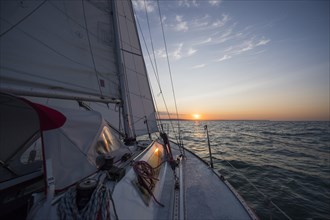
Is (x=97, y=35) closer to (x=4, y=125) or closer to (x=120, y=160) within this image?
(x=4, y=125)

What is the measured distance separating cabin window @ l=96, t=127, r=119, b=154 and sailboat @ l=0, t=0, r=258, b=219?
0.02 metres

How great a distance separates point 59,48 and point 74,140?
2.06 metres

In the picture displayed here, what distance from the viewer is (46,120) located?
1568 mm

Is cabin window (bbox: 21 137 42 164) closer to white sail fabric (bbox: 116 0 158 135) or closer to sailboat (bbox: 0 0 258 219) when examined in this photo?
sailboat (bbox: 0 0 258 219)

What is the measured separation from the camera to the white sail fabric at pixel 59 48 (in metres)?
2.25

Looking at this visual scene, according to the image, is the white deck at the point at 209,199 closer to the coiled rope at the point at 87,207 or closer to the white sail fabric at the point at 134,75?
the coiled rope at the point at 87,207

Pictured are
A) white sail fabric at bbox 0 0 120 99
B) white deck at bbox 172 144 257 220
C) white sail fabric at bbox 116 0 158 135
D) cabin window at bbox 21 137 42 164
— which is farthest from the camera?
white sail fabric at bbox 116 0 158 135

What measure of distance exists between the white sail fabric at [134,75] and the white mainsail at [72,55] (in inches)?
1.2

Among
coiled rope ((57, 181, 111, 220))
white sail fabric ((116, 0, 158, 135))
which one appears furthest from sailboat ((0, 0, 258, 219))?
white sail fabric ((116, 0, 158, 135))

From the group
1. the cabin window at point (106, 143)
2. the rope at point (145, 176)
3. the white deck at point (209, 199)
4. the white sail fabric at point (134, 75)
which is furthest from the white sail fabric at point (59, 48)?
the white deck at point (209, 199)

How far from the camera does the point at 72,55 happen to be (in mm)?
3150

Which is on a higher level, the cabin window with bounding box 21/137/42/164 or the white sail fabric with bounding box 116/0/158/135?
the white sail fabric with bounding box 116/0/158/135

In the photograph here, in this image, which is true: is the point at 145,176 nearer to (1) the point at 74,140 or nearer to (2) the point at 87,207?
(1) the point at 74,140

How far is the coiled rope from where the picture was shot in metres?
1.01
